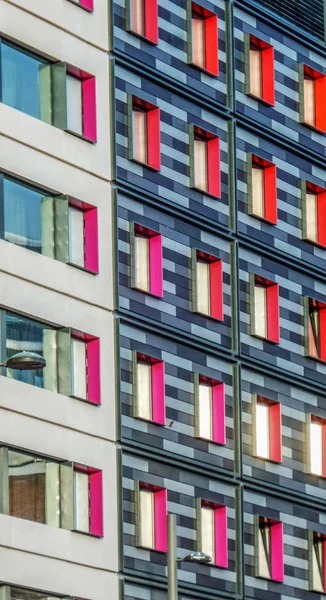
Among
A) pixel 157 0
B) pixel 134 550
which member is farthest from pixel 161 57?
pixel 134 550

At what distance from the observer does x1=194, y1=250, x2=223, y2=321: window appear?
66.4 metres

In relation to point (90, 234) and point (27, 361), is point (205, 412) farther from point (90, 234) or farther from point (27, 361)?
point (27, 361)

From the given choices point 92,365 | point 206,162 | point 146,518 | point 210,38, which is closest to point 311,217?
point 206,162

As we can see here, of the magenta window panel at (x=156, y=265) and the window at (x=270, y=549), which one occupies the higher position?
the magenta window panel at (x=156, y=265)

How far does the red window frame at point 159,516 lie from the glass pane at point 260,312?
23.7ft

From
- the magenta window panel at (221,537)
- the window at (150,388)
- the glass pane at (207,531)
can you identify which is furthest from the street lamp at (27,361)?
the magenta window panel at (221,537)

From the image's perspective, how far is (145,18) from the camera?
2594 inches

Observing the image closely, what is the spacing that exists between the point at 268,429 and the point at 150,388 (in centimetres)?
588

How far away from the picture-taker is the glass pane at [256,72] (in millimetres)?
70500

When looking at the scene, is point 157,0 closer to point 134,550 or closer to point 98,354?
point 98,354

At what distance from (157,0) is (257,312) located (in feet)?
28.9

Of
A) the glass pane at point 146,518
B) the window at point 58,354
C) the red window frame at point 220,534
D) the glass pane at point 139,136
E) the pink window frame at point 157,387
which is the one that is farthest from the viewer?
the red window frame at point 220,534

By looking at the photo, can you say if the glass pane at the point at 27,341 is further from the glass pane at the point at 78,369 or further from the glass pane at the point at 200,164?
the glass pane at the point at 200,164

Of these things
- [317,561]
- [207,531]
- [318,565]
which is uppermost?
[317,561]
